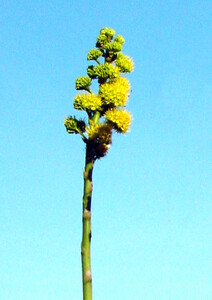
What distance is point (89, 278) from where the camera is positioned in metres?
5.92

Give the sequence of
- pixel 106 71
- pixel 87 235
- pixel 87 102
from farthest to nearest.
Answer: pixel 106 71 < pixel 87 102 < pixel 87 235

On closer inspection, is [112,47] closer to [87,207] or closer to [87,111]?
[87,111]

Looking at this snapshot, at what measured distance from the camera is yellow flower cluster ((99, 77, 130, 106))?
6.80 m

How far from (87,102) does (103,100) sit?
205 mm

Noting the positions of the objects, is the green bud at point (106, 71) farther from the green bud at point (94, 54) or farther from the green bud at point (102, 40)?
the green bud at point (102, 40)

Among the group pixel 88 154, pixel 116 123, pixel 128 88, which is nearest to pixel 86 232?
pixel 88 154

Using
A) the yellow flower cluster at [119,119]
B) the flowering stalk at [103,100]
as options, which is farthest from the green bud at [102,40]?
the yellow flower cluster at [119,119]

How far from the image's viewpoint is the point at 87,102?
6980 millimetres

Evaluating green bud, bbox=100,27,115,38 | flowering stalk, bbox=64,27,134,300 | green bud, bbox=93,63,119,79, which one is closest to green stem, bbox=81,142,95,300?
flowering stalk, bbox=64,27,134,300

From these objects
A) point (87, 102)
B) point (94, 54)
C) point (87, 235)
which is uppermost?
point (94, 54)

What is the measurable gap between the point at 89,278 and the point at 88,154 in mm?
1465

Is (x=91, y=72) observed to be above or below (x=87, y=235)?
above

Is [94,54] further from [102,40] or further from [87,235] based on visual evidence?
[87,235]

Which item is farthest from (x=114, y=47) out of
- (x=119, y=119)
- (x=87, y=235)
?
(x=87, y=235)
